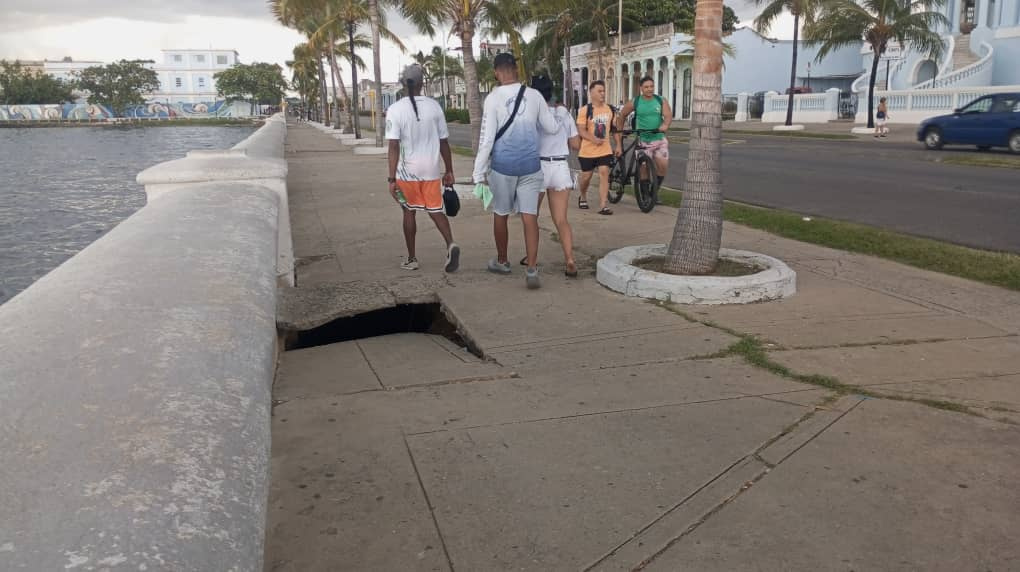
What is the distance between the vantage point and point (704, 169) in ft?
20.4

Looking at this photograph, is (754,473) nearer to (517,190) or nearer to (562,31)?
(517,190)

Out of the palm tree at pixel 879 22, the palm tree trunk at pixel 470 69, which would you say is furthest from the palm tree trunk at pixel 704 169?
the palm tree at pixel 879 22

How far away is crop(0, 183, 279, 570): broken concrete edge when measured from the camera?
4.29 feet

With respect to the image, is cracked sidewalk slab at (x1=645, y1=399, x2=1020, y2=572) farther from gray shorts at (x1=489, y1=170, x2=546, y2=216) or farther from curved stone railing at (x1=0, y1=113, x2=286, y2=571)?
gray shorts at (x1=489, y1=170, x2=546, y2=216)

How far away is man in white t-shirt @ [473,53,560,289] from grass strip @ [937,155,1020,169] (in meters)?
14.5

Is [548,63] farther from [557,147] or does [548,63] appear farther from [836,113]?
[557,147]

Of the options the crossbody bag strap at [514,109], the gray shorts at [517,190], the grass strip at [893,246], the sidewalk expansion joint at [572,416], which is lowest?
the sidewalk expansion joint at [572,416]

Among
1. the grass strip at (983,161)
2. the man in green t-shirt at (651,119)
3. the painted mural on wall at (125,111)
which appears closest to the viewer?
the man in green t-shirt at (651,119)

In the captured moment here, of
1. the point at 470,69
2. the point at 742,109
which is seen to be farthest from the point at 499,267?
the point at 742,109

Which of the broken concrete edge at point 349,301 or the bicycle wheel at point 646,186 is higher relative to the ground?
the bicycle wheel at point 646,186

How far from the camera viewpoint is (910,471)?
3.14 meters

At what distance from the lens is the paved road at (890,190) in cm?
963

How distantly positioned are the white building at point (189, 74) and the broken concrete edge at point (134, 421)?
14660 centimetres

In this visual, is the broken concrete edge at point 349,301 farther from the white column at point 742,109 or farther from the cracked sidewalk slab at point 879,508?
the white column at point 742,109
